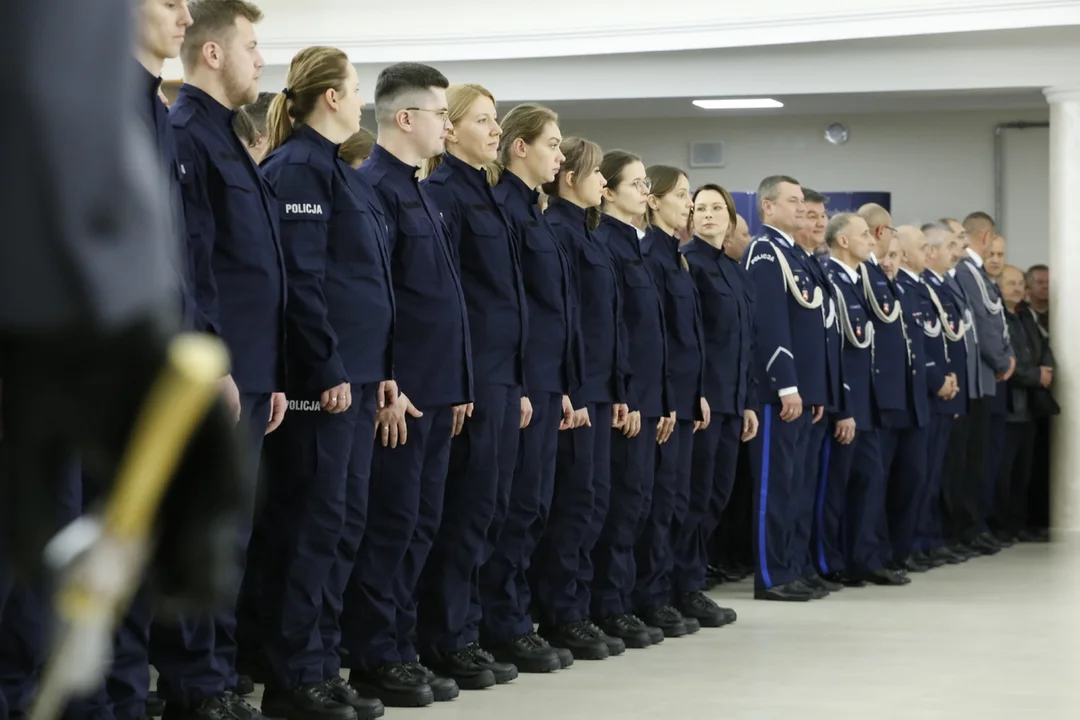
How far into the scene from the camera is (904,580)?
8.33 m

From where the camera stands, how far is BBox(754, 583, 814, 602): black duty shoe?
7449 millimetres

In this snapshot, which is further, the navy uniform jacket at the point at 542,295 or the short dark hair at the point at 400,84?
the navy uniform jacket at the point at 542,295

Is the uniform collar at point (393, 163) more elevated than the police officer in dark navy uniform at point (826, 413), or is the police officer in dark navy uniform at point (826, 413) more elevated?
the uniform collar at point (393, 163)

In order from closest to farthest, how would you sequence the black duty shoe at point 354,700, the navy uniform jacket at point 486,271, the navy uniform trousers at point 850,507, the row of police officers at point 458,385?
1. the row of police officers at point 458,385
2. the black duty shoe at point 354,700
3. the navy uniform jacket at point 486,271
4. the navy uniform trousers at point 850,507

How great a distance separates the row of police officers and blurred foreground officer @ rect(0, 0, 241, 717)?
79.5 inches

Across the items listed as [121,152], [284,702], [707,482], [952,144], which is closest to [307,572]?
[284,702]

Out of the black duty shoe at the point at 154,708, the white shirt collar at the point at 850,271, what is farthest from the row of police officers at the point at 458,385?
the white shirt collar at the point at 850,271

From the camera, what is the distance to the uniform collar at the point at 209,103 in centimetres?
385

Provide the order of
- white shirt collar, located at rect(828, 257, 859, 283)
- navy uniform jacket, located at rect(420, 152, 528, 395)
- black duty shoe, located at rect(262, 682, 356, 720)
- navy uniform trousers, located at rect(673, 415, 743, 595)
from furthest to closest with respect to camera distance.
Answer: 1. white shirt collar, located at rect(828, 257, 859, 283)
2. navy uniform trousers, located at rect(673, 415, 743, 595)
3. navy uniform jacket, located at rect(420, 152, 528, 395)
4. black duty shoe, located at rect(262, 682, 356, 720)

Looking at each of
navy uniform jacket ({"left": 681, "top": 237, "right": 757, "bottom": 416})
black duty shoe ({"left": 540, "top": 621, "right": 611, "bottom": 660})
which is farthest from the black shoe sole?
navy uniform jacket ({"left": 681, "top": 237, "right": 757, "bottom": 416})

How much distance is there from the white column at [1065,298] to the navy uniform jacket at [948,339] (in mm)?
1359

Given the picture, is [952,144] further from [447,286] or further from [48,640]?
[48,640]

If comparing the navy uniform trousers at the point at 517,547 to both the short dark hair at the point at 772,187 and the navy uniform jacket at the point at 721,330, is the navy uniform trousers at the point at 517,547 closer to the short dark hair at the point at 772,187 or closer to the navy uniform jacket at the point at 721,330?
the navy uniform jacket at the point at 721,330

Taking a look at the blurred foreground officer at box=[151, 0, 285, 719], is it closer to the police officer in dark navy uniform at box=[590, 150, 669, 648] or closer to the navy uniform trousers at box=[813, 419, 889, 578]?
the police officer in dark navy uniform at box=[590, 150, 669, 648]
